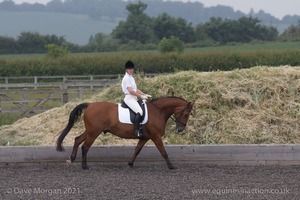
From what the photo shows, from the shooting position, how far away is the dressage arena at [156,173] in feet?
29.1

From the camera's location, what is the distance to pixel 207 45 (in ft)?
256

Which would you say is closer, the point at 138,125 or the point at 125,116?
the point at 138,125

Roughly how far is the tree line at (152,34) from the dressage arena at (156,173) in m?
65.1

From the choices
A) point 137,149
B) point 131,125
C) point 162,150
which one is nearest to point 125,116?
point 131,125

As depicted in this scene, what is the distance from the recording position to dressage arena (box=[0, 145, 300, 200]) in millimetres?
8867

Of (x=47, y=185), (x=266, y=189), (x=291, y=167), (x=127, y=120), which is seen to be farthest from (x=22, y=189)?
(x=291, y=167)

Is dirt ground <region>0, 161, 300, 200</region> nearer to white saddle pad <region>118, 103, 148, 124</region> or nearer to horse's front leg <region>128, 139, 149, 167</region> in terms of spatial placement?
horse's front leg <region>128, 139, 149, 167</region>

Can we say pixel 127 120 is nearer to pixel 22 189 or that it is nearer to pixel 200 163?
pixel 200 163

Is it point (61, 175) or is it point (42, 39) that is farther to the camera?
point (42, 39)

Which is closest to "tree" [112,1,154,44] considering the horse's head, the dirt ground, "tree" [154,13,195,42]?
"tree" [154,13,195,42]

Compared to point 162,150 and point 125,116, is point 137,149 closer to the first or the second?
point 162,150

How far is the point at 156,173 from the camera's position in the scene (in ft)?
35.1

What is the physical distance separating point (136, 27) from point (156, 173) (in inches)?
2852

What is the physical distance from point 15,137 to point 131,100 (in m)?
4.08
